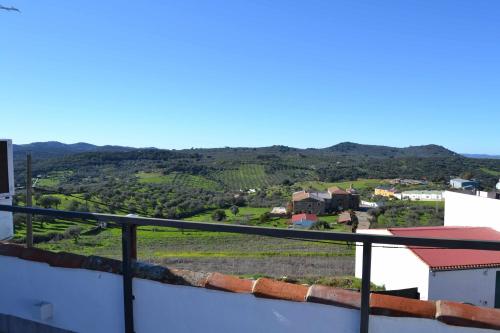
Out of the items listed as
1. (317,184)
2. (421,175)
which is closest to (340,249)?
(317,184)

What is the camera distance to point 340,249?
921 inches

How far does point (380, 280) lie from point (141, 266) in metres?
17.7

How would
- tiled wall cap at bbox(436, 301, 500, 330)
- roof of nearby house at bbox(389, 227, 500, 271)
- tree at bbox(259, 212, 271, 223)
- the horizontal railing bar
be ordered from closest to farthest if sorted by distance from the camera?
the horizontal railing bar, tiled wall cap at bbox(436, 301, 500, 330), roof of nearby house at bbox(389, 227, 500, 271), tree at bbox(259, 212, 271, 223)

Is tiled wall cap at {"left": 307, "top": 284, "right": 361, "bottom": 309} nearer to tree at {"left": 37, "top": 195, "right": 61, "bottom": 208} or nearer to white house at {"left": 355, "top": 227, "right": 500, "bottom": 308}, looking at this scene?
white house at {"left": 355, "top": 227, "right": 500, "bottom": 308}

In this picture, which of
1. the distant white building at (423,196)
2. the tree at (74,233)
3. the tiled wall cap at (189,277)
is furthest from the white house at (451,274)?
the distant white building at (423,196)

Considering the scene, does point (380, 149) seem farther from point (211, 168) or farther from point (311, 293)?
point (311, 293)

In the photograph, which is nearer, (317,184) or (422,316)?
(422,316)

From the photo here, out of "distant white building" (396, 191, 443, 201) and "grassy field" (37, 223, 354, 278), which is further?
"distant white building" (396, 191, 443, 201)

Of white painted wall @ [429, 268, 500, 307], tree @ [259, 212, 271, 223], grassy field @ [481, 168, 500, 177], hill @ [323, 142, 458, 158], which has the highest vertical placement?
hill @ [323, 142, 458, 158]

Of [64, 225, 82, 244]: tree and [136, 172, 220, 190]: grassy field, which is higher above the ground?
[64, 225, 82, 244]: tree

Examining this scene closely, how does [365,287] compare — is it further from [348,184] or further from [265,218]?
[348,184]

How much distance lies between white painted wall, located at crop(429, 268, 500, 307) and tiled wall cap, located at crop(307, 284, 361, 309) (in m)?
15.5

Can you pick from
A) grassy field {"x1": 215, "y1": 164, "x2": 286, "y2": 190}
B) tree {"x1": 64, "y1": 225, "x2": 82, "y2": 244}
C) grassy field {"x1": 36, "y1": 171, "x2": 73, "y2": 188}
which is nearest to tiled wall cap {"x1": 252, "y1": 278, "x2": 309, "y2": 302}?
tree {"x1": 64, "y1": 225, "x2": 82, "y2": 244}

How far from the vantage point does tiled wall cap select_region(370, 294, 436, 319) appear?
1.88m
